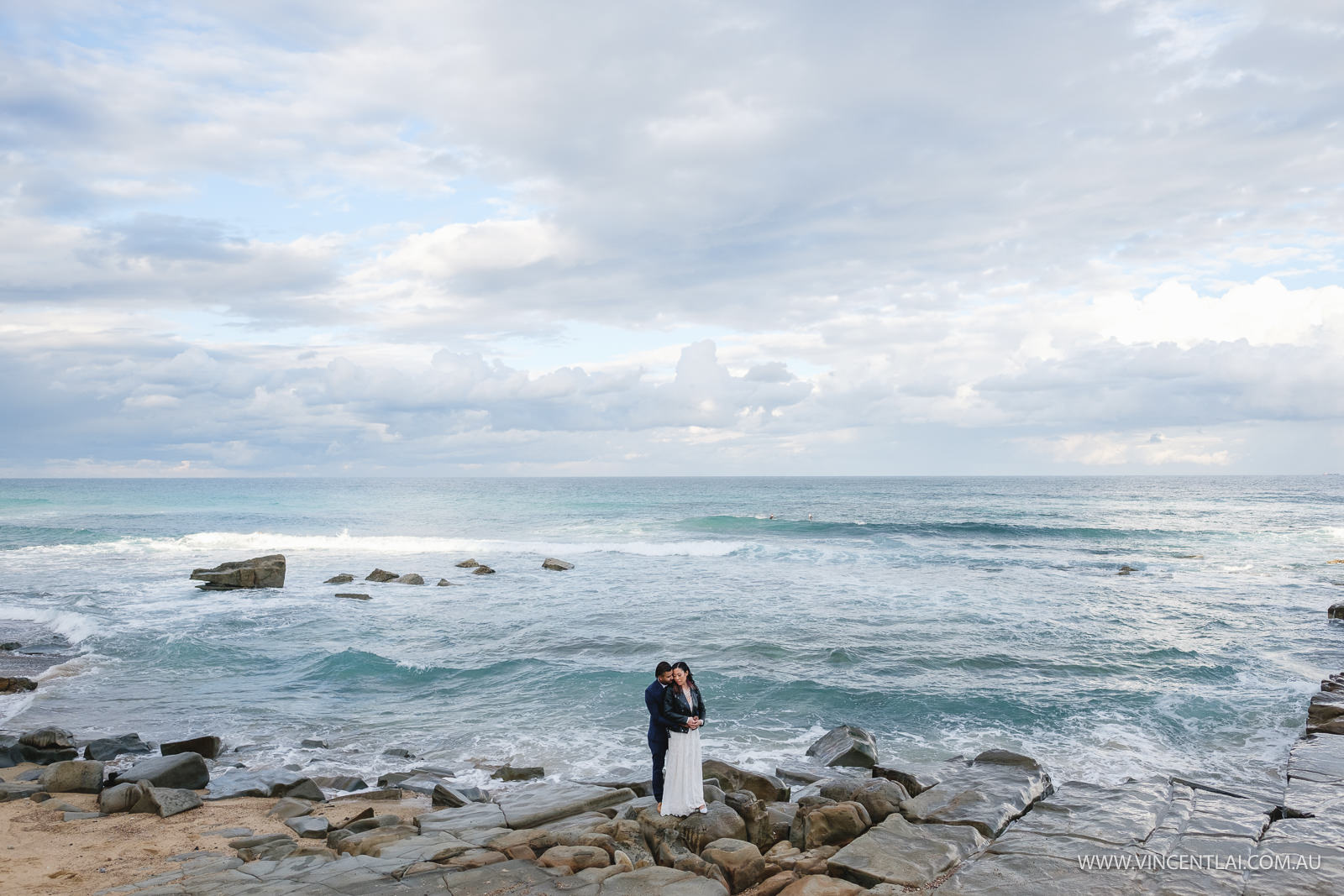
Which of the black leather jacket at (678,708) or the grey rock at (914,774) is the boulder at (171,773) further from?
the grey rock at (914,774)

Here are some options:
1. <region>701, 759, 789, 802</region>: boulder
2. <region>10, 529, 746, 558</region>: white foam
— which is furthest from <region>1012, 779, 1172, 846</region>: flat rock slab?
<region>10, 529, 746, 558</region>: white foam

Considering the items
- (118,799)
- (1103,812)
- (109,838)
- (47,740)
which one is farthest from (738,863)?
(47,740)

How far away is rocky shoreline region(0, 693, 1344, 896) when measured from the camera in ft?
23.6

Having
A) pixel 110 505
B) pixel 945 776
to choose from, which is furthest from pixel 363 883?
pixel 110 505

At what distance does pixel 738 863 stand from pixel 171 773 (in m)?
8.23

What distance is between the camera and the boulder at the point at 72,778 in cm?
1052

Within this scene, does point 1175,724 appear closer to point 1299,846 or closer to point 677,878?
point 1299,846

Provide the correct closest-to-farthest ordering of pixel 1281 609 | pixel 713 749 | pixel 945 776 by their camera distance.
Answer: pixel 945 776 → pixel 713 749 → pixel 1281 609

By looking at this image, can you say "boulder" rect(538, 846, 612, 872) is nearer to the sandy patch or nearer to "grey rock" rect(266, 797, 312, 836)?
the sandy patch

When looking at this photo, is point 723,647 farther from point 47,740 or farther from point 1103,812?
point 47,740

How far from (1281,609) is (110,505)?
9161cm

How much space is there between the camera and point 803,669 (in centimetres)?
1695

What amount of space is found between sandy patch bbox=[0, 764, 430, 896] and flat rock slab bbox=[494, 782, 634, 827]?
126 cm

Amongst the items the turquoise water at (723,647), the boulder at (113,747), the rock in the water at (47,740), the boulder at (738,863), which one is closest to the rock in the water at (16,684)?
the turquoise water at (723,647)
